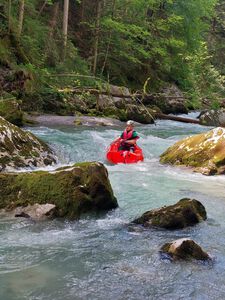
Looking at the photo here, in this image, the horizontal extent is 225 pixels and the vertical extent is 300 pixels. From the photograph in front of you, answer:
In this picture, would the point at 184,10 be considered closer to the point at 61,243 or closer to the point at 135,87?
the point at 135,87

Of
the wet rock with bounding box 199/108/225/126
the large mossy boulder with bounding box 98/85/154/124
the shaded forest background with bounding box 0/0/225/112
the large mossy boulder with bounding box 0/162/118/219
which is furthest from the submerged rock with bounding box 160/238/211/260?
the wet rock with bounding box 199/108/225/126

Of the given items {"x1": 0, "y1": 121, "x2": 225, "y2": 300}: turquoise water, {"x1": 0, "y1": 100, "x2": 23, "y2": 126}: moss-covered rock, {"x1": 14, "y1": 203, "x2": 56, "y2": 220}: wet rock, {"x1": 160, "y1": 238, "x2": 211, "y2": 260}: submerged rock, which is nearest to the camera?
{"x1": 0, "y1": 121, "x2": 225, "y2": 300}: turquoise water

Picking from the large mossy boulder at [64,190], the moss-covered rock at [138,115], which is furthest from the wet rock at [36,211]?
the moss-covered rock at [138,115]

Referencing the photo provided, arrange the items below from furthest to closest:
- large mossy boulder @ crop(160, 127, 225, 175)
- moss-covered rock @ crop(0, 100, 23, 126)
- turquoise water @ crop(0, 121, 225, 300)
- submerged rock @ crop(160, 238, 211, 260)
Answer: moss-covered rock @ crop(0, 100, 23, 126) < large mossy boulder @ crop(160, 127, 225, 175) < submerged rock @ crop(160, 238, 211, 260) < turquoise water @ crop(0, 121, 225, 300)

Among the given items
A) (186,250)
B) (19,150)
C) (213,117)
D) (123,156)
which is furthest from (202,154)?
(213,117)

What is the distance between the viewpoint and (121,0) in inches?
939

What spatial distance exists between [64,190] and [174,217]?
1503 millimetres

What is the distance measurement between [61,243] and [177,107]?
18.1 m

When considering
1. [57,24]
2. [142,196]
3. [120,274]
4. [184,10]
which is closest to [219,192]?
[142,196]

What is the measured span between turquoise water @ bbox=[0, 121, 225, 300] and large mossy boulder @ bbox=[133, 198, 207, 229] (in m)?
0.12

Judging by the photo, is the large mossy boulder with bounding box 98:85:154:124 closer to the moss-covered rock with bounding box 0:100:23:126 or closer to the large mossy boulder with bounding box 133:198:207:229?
the moss-covered rock with bounding box 0:100:23:126

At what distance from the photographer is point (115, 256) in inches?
182

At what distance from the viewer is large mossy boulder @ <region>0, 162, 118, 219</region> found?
19.1 ft

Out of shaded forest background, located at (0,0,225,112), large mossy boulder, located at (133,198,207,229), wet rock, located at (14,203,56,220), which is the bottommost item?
wet rock, located at (14,203,56,220)
